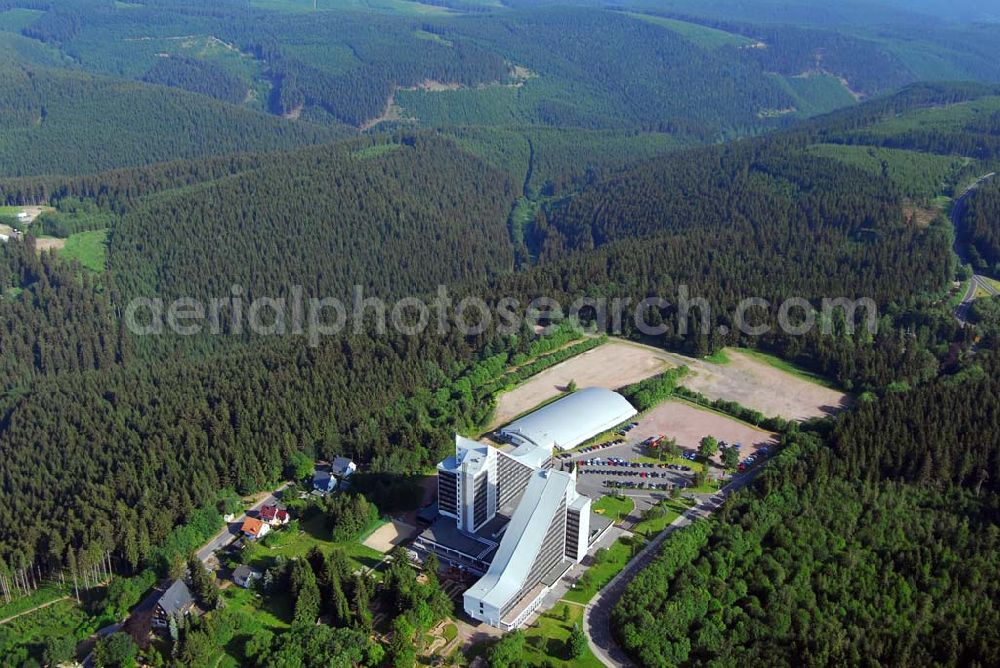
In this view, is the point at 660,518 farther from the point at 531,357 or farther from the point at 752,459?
the point at 531,357

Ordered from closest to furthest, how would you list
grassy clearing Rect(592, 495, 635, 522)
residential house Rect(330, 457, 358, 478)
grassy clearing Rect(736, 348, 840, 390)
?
1. grassy clearing Rect(592, 495, 635, 522)
2. residential house Rect(330, 457, 358, 478)
3. grassy clearing Rect(736, 348, 840, 390)

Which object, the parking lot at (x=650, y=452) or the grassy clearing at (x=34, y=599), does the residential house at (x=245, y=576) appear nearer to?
the grassy clearing at (x=34, y=599)

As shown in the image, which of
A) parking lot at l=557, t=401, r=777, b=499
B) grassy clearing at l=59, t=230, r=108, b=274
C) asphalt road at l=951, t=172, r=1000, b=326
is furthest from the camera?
grassy clearing at l=59, t=230, r=108, b=274

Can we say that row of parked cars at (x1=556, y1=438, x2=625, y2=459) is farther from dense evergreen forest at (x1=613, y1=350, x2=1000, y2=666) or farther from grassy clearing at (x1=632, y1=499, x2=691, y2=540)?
dense evergreen forest at (x1=613, y1=350, x2=1000, y2=666)

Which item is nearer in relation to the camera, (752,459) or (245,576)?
(245,576)

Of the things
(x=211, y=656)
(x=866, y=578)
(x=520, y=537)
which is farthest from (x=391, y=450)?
(x=866, y=578)

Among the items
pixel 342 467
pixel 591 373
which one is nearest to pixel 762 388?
pixel 591 373

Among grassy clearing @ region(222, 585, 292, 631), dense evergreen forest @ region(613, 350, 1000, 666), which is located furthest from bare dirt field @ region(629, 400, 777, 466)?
grassy clearing @ region(222, 585, 292, 631)
